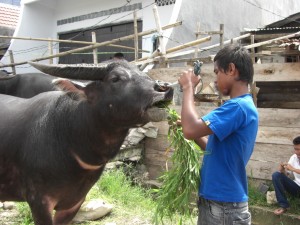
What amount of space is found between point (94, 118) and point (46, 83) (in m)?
3.05

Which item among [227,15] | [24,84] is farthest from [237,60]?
[227,15]

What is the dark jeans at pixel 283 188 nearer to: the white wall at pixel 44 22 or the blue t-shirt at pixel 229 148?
the blue t-shirt at pixel 229 148

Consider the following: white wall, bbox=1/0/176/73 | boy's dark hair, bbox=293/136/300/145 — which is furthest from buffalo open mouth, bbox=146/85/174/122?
white wall, bbox=1/0/176/73

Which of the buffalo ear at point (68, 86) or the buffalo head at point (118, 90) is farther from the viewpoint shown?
the buffalo ear at point (68, 86)

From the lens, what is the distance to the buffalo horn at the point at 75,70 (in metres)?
2.78

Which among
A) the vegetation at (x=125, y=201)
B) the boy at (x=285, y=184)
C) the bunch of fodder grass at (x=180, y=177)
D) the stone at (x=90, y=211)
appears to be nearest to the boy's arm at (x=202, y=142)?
the bunch of fodder grass at (x=180, y=177)

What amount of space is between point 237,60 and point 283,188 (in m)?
3.44

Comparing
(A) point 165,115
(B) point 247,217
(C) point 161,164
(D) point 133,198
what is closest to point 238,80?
(A) point 165,115

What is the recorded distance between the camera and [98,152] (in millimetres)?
3004

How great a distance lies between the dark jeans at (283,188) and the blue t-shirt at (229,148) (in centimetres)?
303

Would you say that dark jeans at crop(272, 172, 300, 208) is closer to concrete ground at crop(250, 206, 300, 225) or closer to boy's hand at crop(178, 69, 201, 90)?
concrete ground at crop(250, 206, 300, 225)

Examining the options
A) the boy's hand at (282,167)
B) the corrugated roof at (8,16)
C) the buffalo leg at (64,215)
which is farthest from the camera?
the corrugated roof at (8,16)

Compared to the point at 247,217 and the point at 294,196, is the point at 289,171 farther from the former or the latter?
the point at 247,217

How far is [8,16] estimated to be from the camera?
16.4m
